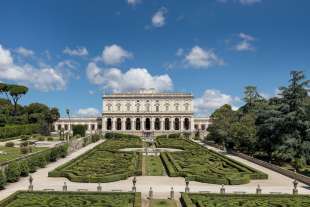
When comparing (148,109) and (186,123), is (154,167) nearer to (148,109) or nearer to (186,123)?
(148,109)

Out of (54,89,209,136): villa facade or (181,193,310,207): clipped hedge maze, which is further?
(54,89,209,136): villa facade

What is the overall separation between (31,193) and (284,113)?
82.1 ft

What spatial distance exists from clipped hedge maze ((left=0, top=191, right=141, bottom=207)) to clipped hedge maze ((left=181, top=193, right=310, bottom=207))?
2606 mm

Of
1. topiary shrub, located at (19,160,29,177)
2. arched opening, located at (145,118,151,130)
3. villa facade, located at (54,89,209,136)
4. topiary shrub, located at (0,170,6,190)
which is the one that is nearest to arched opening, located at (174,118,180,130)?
villa facade, located at (54,89,209,136)

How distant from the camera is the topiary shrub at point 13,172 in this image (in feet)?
71.7

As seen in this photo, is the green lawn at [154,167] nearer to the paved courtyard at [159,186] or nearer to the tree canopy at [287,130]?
the paved courtyard at [159,186]

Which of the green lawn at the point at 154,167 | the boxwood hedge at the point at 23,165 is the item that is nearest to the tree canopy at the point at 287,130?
the green lawn at the point at 154,167

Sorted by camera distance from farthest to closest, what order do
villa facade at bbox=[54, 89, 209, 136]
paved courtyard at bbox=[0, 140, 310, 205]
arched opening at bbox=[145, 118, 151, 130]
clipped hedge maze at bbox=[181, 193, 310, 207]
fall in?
1. arched opening at bbox=[145, 118, 151, 130]
2. villa facade at bbox=[54, 89, 209, 136]
3. paved courtyard at bbox=[0, 140, 310, 205]
4. clipped hedge maze at bbox=[181, 193, 310, 207]

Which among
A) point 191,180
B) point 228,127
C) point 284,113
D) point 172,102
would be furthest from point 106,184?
point 172,102

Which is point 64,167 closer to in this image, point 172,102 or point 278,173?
point 278,173

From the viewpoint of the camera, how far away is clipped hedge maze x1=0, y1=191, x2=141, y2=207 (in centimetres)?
1559

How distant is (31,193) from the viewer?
17781mm

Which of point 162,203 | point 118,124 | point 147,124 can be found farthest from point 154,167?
point 118,124

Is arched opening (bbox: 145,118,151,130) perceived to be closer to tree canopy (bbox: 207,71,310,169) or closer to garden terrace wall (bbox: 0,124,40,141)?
garden terrace wall (bbox: 0,124,40,141)
